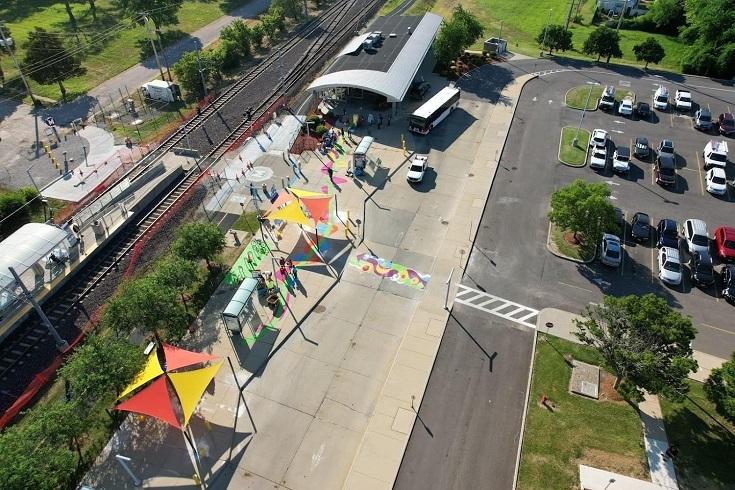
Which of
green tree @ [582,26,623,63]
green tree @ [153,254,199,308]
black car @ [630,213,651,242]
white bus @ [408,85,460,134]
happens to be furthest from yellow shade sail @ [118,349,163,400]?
green tree @ [582,26,623,63]

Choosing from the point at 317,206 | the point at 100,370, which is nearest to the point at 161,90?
the point at 317,206

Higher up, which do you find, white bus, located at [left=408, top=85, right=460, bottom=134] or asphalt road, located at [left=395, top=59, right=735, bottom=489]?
white bus, located at [left=408, top=85, right=460, bottom=134]

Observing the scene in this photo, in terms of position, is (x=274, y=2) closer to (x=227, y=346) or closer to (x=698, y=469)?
(x=227, y=346)

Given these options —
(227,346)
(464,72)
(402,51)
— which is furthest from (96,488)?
(464,72)

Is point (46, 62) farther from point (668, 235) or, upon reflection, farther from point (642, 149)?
point (668, 235)

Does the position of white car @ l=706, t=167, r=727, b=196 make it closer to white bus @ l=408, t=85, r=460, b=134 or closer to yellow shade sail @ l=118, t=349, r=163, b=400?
white bus @ l=408, t=85, r=460, b=134
